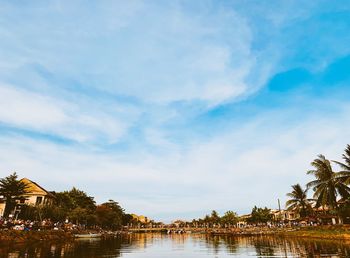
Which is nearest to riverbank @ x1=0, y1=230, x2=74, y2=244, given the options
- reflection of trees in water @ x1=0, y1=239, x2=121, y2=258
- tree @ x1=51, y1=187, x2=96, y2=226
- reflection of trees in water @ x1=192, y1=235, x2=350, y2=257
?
reflection of trees in water @ x1=0, y1=239, x2=121, y2=258

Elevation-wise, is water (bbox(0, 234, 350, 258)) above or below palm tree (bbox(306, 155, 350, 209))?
below

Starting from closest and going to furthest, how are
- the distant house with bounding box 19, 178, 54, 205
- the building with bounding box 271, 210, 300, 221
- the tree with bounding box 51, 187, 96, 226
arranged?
the distant house with bounding box 19, 178, 54, 205, the tree with bounding box 51, 187, 96, 226, the building with bounding box 271, 210, 300, 221

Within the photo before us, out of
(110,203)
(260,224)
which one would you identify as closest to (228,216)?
(260,224)

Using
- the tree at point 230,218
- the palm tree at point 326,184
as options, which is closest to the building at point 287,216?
the tree at point 230,218

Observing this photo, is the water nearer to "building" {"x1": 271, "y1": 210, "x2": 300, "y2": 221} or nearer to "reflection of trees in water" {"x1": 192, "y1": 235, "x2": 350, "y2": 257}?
"reflection of trees in water" {"x1": 192, "y1": 235, "x2": 350, "y2": 257}

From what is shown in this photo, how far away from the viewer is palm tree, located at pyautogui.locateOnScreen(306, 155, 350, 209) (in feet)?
159

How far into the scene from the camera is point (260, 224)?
11269 cm

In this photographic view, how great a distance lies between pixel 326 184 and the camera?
50125 mm

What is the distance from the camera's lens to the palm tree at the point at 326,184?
4844cm

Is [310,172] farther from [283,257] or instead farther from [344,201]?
[283,257]

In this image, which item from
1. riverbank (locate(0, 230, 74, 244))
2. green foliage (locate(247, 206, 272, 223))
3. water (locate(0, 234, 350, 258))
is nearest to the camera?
water (locate(0, 234, 350, 258))

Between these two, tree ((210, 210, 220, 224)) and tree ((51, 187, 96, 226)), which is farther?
tree ((210, 210, 220, 224))

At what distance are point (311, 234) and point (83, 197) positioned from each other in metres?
68.1

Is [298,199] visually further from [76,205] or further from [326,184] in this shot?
[76,205]
